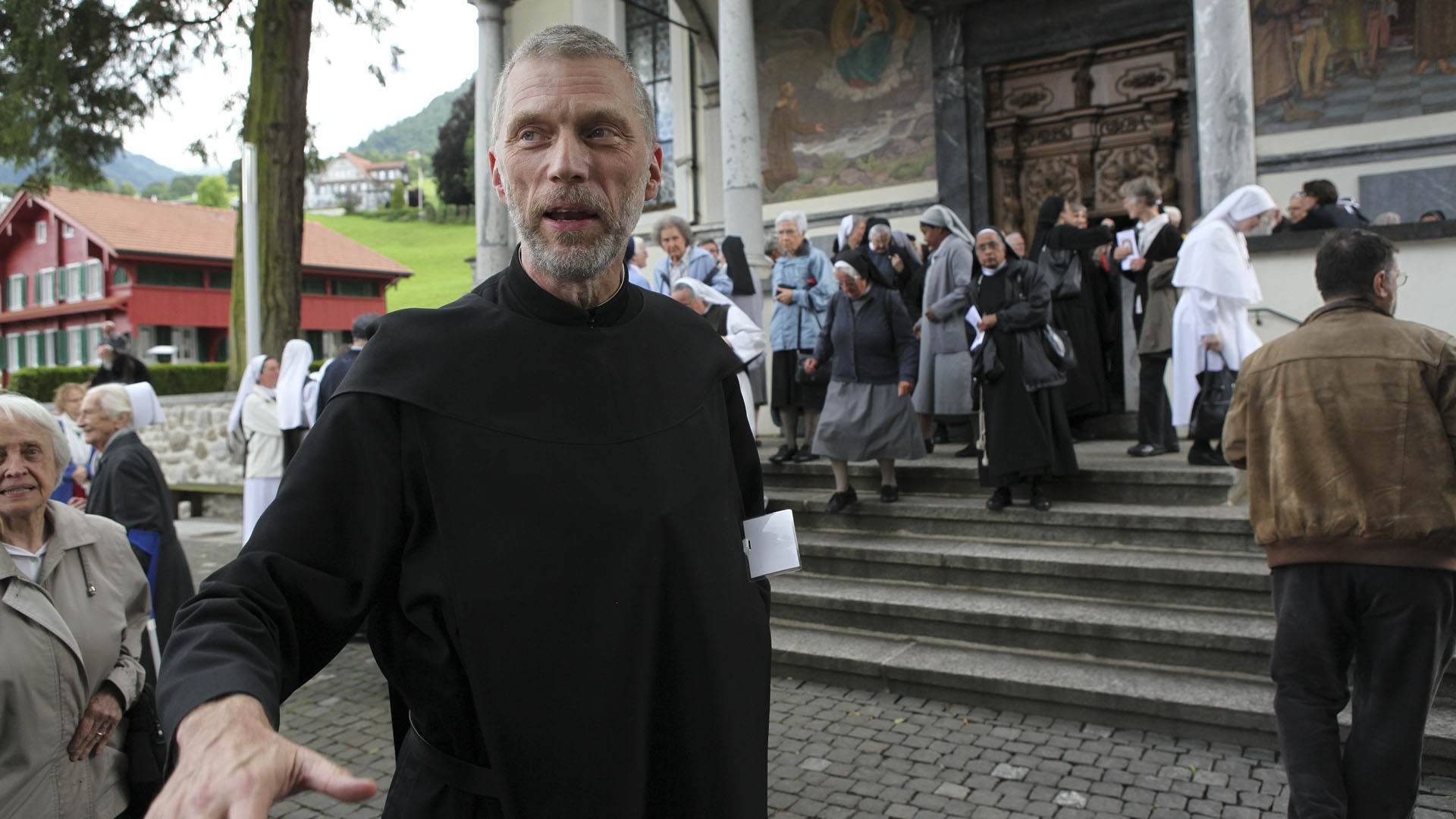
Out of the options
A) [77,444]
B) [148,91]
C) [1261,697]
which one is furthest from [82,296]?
[1261,697]

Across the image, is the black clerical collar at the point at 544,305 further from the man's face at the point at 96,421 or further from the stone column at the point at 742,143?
the stone column at the point at 742,143

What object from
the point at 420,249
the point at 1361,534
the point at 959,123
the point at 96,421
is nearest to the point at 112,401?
the point at 96,421

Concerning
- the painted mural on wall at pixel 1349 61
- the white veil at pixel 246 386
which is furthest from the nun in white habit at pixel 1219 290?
the white veil at pixel 246 386

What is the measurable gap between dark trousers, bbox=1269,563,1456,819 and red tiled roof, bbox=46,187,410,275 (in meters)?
39.4

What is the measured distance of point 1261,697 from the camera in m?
4.64

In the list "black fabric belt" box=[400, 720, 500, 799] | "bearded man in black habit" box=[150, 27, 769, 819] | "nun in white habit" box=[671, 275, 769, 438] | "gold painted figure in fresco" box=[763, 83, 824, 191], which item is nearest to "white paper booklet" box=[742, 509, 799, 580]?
"bearded man in black habit" box=[150, 27, 769, 819]

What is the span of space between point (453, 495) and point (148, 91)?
16.3 m

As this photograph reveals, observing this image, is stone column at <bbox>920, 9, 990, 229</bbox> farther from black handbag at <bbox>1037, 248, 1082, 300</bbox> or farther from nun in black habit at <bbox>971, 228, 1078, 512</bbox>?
nun in black habit at <bbox>971, 228, 1078, 512</bbox>

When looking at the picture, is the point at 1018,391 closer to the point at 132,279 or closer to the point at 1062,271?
the point at 1062,271

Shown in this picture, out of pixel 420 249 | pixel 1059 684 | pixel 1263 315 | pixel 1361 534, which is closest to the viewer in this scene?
pixel 1361 534

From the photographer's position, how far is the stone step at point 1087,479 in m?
6.34

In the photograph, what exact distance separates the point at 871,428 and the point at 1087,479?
146 cm

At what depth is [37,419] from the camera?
10.7 feet

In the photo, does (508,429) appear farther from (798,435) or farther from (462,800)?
(798,435)
